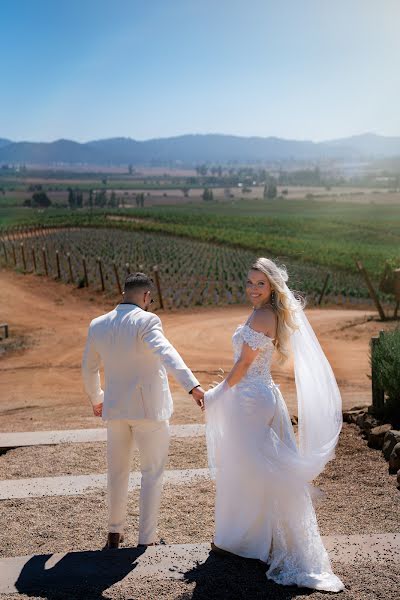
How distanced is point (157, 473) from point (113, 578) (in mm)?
738

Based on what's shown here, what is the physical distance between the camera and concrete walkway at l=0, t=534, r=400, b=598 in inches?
160

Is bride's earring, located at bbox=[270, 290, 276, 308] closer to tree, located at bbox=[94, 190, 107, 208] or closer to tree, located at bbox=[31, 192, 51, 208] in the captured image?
tree, located at bbox=[31, 192, 51, 208]

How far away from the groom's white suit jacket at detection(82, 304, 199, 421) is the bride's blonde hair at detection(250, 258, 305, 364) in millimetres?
577

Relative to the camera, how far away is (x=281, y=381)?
12.9m

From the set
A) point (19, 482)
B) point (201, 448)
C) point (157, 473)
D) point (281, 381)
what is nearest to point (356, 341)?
point (281, 381)

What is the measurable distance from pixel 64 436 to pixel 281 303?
13.3 ft

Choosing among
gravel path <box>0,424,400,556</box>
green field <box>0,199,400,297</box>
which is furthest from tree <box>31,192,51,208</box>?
gravel path <box>0,424,400,556</box>

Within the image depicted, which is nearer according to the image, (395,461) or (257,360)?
(257,360)

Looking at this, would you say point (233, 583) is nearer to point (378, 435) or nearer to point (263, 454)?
point (263, 454)

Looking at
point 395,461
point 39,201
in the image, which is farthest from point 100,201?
point 395,461

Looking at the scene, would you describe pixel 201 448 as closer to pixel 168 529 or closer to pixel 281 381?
pixel 168 529

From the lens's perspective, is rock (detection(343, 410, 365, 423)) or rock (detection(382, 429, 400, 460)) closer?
rock (detection(382, 429, 400, 460))

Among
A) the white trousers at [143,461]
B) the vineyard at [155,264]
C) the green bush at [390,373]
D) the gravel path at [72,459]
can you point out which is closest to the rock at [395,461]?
the green bush at [390,373]

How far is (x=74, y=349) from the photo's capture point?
1627 centimetres
